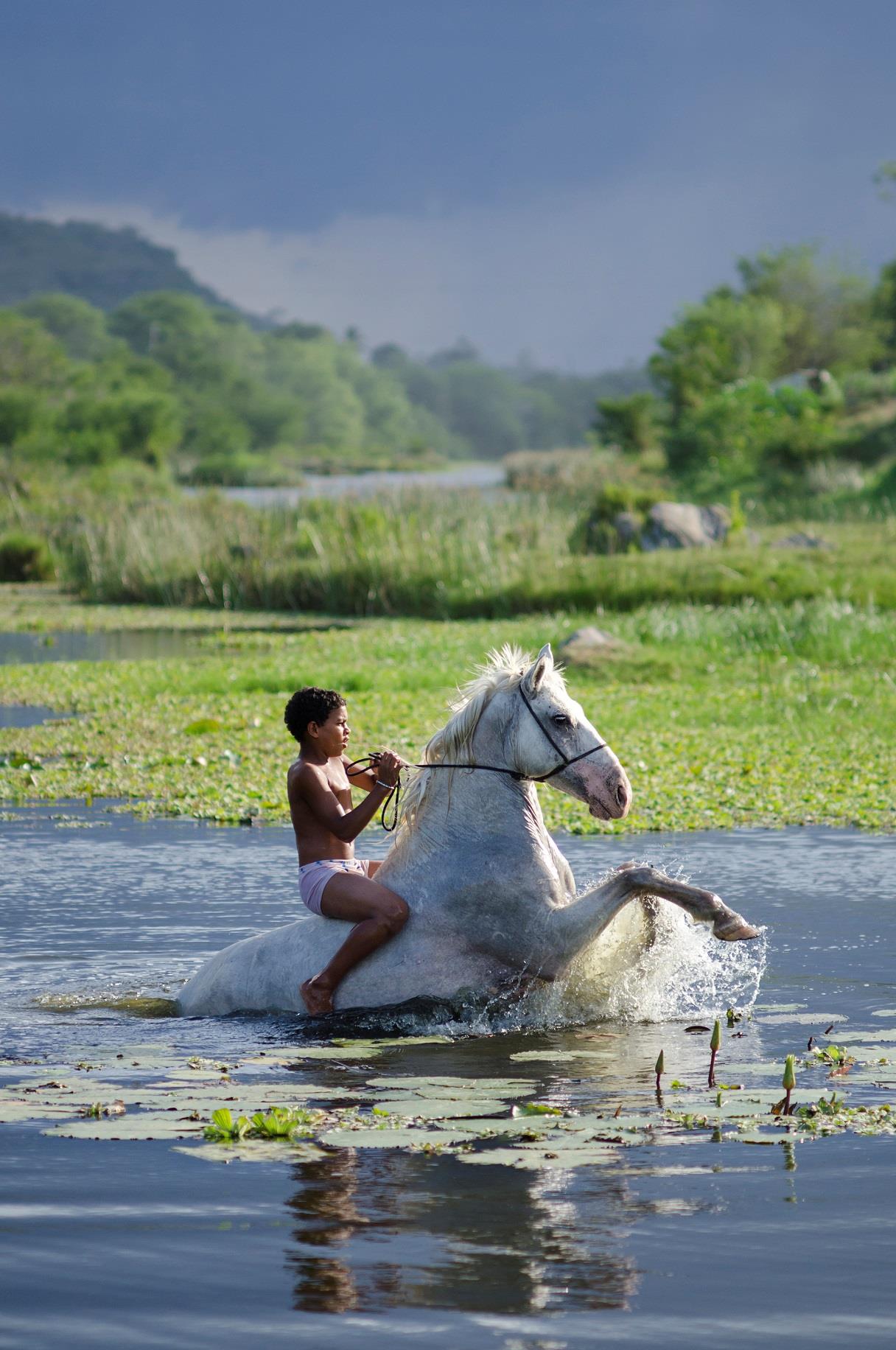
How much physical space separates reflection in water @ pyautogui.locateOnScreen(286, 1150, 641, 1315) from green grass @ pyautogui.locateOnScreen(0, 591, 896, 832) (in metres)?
6.83

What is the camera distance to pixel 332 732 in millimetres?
7395

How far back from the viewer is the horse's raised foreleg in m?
6.62

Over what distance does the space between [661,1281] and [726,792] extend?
8.74m

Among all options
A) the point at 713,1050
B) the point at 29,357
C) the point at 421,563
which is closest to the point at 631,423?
the point at 421,563

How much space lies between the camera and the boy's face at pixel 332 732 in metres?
7.36

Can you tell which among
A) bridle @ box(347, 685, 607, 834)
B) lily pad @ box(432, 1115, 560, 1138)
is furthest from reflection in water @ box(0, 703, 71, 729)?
lily pad @ box(432, 1115, 560, 1138)

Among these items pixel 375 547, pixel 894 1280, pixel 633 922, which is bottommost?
pixel 894 1280

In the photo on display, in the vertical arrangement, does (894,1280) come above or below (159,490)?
below

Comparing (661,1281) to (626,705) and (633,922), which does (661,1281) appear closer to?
(633,922)

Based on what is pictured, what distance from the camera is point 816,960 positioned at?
27.7 ft

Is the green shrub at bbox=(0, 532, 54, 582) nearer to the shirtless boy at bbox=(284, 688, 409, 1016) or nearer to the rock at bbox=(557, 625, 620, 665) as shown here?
the rock at bbox=(557, 625, 620, 665)

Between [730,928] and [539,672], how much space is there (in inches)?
47.9

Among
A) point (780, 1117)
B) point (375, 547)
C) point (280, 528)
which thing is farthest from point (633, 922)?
point (280, 528)

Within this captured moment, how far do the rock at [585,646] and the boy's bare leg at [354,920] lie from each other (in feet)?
42.1
